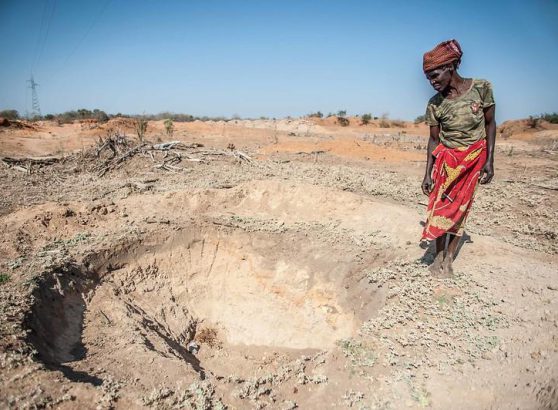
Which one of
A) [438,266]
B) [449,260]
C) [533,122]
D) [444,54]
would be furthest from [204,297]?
[533,122]

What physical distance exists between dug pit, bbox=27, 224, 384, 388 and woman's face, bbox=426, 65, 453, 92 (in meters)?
2.01

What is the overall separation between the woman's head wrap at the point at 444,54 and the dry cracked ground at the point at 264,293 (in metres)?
1.93

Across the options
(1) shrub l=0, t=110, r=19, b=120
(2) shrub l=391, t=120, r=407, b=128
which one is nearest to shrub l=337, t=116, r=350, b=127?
(2) shrub l=391, t=120, r=407, b=128

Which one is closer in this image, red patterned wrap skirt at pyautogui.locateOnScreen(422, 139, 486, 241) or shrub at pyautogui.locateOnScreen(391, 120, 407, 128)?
red patterned wrap skirt at pyautogui.locateOnScreen(422, 139, 486, 241)

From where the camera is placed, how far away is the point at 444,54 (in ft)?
9.46

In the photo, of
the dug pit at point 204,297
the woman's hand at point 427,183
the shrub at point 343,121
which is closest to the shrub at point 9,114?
the shrub at point 343,121

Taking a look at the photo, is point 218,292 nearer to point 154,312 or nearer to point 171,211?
point 154,312

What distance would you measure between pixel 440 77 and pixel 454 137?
522 mm

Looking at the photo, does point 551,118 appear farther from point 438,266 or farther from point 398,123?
point 438,266

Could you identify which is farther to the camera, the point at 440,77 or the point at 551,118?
the point at 551,118

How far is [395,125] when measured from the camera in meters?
26.9

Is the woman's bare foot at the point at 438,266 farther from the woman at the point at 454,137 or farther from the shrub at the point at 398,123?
the shrub at the point at 398,123

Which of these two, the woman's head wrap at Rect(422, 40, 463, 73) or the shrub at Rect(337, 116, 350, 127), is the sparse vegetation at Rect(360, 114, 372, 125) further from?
the woman's head wrap at Rect(422, 40, 463, 73)

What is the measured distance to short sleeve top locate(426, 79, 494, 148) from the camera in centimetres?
294
